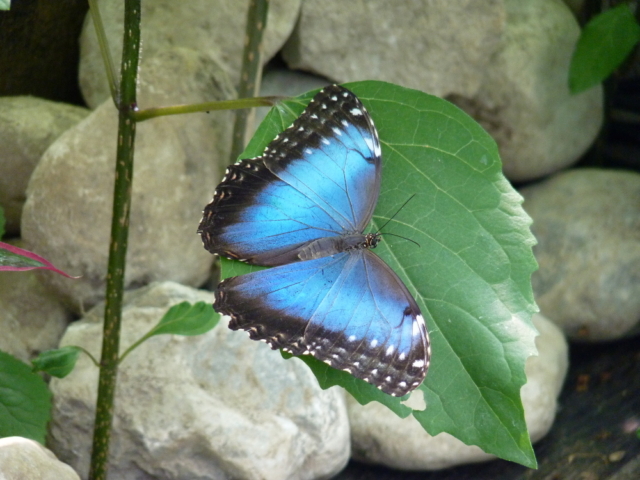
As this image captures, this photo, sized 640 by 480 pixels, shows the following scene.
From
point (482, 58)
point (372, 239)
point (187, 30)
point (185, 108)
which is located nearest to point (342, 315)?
point (372, 239)

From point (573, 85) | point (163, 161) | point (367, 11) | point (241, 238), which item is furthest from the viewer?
point (573, 85)

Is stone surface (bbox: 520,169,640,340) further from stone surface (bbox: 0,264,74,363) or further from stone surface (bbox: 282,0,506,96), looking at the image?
stone surface (bbox: 0,264,74,363)

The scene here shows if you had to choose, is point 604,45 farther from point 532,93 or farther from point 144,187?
point 144,187

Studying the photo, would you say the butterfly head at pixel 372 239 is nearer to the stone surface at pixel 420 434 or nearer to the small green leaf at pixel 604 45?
the stone surface at pixel 420 434

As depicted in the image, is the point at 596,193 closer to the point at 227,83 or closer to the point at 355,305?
the point at 227,83

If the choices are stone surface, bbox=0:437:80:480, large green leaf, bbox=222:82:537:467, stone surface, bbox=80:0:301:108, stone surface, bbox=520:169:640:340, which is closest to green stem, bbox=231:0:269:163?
stone surface, bbox=80:0:301:108

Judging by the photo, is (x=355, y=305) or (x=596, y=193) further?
(x=596, y=193)

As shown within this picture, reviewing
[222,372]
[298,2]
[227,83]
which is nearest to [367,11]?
[298,2]
